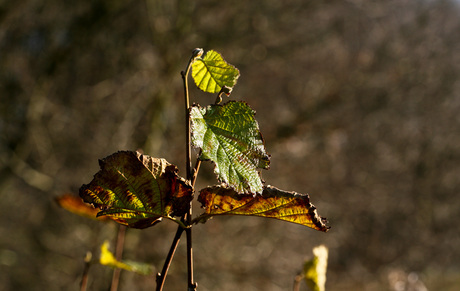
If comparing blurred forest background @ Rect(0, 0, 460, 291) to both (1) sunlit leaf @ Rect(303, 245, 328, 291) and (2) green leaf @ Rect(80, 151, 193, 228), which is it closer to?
(1) sunlit leaf @ Rect(303, 245, 328, 291)

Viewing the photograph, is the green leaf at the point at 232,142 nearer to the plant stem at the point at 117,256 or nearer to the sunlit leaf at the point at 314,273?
the sunlit leaf at the point at 314,273

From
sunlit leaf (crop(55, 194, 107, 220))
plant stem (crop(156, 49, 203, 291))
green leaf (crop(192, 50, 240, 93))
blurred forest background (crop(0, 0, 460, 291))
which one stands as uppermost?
blurred forest background (crop(0, 0, 460, 291))

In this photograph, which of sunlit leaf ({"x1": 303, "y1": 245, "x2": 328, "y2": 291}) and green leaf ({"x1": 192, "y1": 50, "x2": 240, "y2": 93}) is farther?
sunlit leaf ({"x1": 303, "y1": 245, "x2": 328, "y2": 291})

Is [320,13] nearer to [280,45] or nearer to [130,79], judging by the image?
[280,45]

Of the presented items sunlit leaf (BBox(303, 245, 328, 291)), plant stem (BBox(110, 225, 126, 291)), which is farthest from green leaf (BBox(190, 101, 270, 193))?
plant stem (BBox(110, 225, 126, 291))

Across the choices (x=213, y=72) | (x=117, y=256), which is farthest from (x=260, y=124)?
(x=213, y=72)

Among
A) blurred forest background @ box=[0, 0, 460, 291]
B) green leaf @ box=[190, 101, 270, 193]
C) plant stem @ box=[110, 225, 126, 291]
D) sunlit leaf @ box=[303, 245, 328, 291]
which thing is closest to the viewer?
green leaf @ box=[190, 101, 270, 193]
